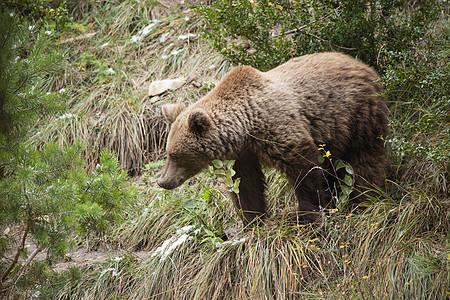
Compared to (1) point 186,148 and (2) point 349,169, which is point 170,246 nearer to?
(1) point 186,148

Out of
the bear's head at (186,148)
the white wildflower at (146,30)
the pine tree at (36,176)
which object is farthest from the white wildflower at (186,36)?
the pine tree at (36,176)

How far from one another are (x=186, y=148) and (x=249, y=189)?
0.83m

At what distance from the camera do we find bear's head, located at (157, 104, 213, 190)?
491 cm

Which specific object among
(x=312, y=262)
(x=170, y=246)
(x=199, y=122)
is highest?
(x=199, y=122)

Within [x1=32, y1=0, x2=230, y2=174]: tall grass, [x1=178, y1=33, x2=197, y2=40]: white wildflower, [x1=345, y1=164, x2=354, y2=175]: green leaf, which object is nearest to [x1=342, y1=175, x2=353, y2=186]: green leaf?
[x1=345, y1=164, x2=354, y2=175]: green leaf

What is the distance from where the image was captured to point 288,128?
191 inches

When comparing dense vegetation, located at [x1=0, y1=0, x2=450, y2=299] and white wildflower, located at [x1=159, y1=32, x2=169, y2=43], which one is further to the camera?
white wildflower, located at [x1=159, y1=32, x2=169, y2=43]

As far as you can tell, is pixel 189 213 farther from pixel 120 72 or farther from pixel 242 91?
pixel 120 72

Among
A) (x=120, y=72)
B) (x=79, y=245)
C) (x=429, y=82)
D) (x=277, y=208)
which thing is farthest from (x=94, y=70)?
(x=429, y=82)

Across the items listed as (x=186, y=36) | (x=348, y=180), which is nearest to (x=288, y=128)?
(x=348, y=180)

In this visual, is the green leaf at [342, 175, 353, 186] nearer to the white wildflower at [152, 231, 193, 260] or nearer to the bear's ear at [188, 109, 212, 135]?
the bear's ear at [188, 109, 212, 135]

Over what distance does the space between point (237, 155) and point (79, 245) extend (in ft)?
9.13

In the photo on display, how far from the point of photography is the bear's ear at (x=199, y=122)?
481 centimetres

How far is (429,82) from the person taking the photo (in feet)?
15.4
